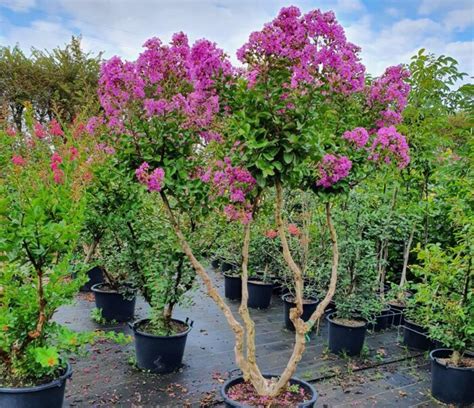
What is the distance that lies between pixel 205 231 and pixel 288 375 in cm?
140

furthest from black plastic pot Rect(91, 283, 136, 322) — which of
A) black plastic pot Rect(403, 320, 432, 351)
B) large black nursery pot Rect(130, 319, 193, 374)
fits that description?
black plastic pot Rect(403, 320, 432, 351)

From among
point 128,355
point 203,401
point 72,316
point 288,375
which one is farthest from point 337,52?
point 72,316

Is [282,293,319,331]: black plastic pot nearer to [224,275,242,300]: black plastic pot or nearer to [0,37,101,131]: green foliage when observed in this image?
[224,275,242,300]: black plastic pot

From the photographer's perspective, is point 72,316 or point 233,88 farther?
point 72,316

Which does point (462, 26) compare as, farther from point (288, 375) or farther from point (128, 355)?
point (128, 355)

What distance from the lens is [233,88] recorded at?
219cm

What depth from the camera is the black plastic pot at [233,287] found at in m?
5.29

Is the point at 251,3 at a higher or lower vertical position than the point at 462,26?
lower

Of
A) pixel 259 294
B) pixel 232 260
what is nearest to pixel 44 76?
pixel 232 260

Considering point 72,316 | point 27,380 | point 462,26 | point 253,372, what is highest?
point 462,26

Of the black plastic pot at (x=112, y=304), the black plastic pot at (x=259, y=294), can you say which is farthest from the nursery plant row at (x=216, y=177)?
the black plastic pot at (x=259, y=294)

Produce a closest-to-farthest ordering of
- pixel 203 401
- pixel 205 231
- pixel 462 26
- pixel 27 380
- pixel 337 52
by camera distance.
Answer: pixel 337 52 → pixel 27 380 → pixel 203 401 → pixel 205 231 → pixel 462 26

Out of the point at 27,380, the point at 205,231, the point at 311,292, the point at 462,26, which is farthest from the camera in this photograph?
the point at 311,292

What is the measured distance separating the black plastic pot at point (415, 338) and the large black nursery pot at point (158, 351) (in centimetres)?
217
